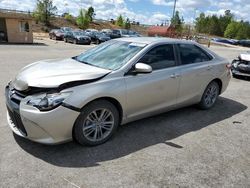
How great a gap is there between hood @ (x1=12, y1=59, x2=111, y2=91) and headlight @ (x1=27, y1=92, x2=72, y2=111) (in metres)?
0.14

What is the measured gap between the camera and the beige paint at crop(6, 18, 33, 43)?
85.7ft

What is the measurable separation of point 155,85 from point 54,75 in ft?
5.46

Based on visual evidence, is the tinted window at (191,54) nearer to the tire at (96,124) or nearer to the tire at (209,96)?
the tire at (209,96)

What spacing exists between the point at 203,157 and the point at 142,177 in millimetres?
1094

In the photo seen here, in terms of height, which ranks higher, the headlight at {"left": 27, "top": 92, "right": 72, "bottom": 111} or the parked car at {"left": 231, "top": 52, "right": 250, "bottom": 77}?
the headlight at {"left": 27, "top": 92, "right": 72, "bottom": 111}

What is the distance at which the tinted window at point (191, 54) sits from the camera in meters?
5.11

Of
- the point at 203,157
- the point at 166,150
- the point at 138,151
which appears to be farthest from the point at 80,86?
the point at 203,157

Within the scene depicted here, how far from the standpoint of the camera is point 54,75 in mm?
3744

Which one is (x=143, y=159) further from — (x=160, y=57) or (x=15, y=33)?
(x=15, y=33)

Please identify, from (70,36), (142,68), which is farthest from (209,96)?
(70,36)

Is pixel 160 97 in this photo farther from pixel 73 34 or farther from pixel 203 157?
pixel 73 34

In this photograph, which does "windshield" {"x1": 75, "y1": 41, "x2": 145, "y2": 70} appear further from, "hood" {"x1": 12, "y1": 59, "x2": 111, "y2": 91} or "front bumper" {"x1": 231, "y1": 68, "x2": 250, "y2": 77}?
"front bumper" {"x1": 231, "y1": 68, "x2": 250, "y2": 77}

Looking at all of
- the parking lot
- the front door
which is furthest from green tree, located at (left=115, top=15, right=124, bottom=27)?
the parking lot

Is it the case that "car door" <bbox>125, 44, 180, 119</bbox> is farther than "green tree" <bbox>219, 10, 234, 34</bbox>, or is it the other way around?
"green tree" <bbox>219, 10, 234, 34</bbox>
